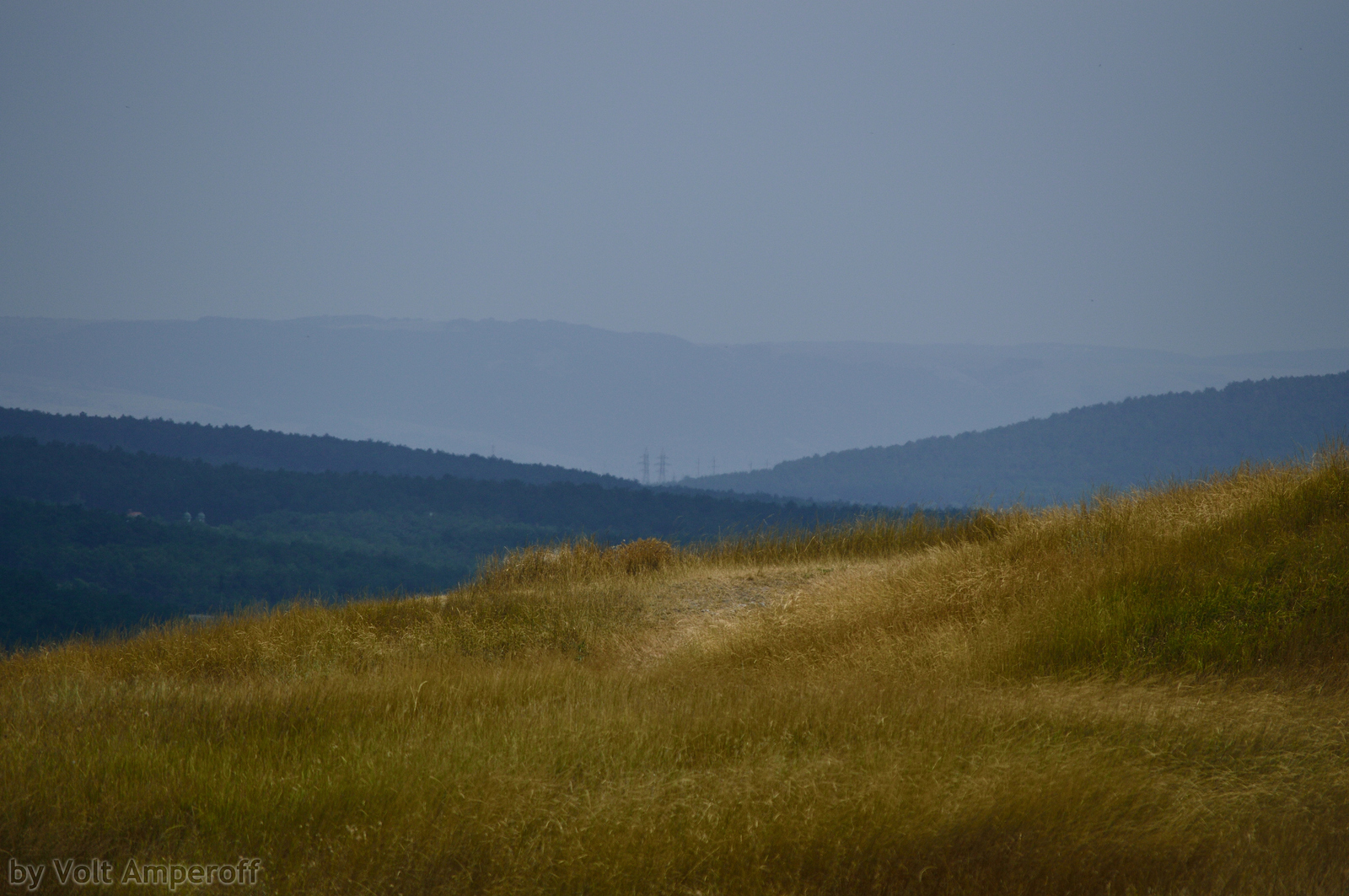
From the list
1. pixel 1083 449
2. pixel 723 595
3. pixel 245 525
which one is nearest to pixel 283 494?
pixel 245 525

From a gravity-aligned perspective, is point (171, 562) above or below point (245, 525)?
below

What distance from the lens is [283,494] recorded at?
433ft

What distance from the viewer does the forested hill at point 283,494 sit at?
12219 cm

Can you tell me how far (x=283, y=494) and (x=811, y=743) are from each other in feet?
453

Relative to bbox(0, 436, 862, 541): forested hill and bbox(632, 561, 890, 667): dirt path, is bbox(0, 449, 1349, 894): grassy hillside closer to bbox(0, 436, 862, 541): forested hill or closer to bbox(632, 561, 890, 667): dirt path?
bbox(632, 561, 890, 667): dirt path

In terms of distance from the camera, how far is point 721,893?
4.45 meters

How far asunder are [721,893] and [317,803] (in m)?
2.36

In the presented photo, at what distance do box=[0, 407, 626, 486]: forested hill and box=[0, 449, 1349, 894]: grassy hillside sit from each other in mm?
147948

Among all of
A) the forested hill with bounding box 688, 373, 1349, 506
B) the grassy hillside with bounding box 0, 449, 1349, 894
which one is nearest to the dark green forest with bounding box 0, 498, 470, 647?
the forested hill with bounding box 688, 373, 1349, 506

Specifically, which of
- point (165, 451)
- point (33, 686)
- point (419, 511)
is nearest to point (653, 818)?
point (33, 686)

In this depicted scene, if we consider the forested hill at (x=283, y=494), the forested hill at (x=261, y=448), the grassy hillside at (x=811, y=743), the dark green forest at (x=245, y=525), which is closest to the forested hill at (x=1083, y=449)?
the forested hill at (x=283, y=494)

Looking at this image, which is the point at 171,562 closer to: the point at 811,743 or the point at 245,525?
the point at 245,525

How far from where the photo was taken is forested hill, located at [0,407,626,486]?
161 meters

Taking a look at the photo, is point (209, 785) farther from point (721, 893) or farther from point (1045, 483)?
point (1045, 483)
